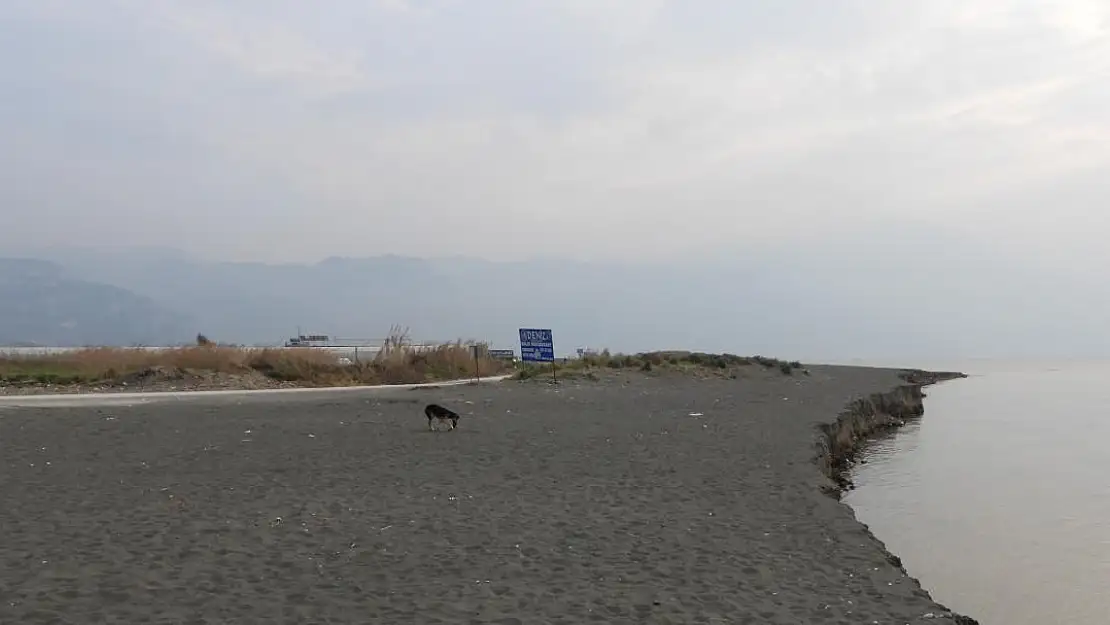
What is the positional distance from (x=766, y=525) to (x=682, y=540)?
119 centimetres

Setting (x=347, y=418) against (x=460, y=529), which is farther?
(x=347, y=418)

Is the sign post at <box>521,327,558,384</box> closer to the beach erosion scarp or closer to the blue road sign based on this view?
the blue road sign

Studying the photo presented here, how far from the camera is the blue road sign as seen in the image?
27141 millimetres

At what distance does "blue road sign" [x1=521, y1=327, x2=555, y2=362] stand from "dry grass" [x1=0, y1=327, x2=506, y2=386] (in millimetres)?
2818

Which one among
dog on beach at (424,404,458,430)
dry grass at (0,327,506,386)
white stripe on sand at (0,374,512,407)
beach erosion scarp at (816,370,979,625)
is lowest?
beach erosion scarp at (816,370,979,625)

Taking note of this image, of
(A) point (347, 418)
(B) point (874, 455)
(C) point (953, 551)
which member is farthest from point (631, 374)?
(C) point (953, 551)

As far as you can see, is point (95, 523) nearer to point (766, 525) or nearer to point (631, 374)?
point (766, 525)

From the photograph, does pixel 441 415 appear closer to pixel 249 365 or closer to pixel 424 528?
pixel 424 528

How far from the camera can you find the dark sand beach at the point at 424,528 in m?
6.20

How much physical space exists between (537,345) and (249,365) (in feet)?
30.1

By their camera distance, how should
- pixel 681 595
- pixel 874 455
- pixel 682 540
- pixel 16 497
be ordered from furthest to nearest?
pixel 874 455 → pixel 16 497 → pixel 682 540 → pixel 681 595

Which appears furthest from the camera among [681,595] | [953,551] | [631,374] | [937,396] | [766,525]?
[937,396]

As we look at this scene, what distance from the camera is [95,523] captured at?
825cm

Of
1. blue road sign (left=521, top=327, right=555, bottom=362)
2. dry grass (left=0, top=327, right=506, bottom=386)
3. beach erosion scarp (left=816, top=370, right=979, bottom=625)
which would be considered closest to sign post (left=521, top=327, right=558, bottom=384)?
blue road sign (left=521, top=327, right=555, bottom=362)
